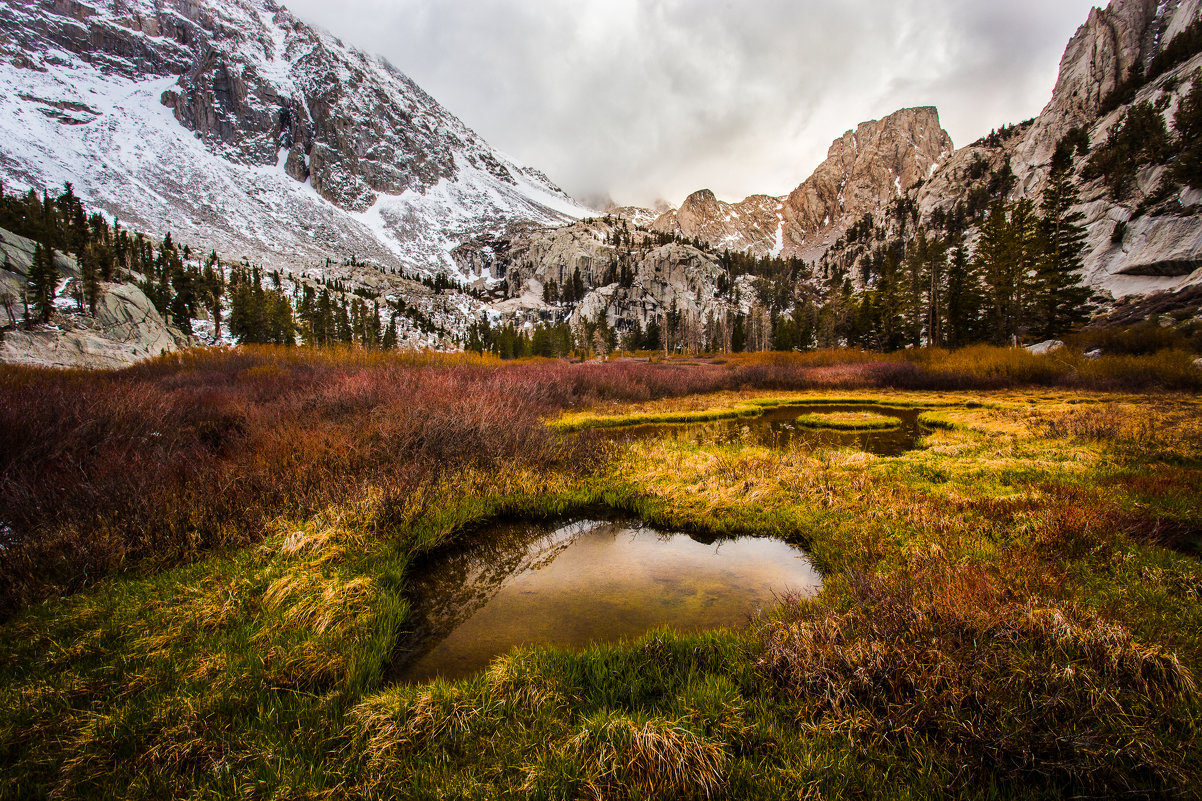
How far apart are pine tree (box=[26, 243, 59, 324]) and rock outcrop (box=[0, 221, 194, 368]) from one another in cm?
78

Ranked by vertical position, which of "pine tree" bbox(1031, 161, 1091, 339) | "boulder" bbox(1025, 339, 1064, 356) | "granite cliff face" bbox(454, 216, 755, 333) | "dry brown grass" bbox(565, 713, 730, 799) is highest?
"granite cliff face" bbox(454, 216, 755, 333)

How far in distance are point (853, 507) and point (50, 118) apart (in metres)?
338

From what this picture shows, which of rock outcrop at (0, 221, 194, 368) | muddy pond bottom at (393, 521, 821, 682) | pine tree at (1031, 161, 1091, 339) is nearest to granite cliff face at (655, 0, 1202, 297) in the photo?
pine tree at (1031, 161, 1091, 339)

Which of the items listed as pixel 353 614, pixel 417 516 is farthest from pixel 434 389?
pixel 353 614

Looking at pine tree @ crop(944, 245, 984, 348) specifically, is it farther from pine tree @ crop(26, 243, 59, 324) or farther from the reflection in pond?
pine tree @ crop(26, 243, 59, 324)

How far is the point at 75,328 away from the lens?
34.8 m

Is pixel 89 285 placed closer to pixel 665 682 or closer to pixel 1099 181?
pixel 665 682

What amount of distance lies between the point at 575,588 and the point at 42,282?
61.6m

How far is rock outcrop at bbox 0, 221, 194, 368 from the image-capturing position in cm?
2874

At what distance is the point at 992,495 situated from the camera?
6773mm

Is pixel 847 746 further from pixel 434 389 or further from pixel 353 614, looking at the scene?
pixel 434 389

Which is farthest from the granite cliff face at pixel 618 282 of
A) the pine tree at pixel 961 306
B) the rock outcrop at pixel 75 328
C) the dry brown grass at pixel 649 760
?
the dry brown grass at pixel 649 760

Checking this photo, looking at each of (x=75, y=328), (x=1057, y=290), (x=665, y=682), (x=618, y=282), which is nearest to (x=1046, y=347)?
(x=1057, y=290)

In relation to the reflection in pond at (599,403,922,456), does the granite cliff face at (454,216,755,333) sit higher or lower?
higher
